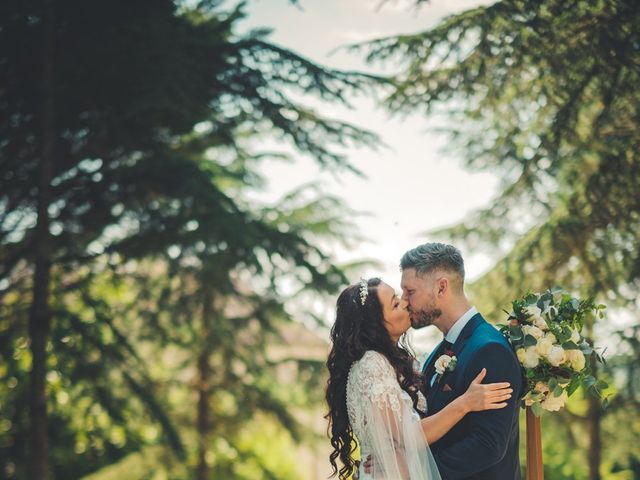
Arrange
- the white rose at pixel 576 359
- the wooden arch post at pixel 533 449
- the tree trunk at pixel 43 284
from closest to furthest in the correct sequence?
1. the white rose at pixel 576 359
2. the wooden arch post at pixel 533 449
3. the tree trunk at pixel 43 284

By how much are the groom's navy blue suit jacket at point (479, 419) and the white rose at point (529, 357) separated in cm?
7

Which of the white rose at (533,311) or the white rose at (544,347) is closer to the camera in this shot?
the white rose at (544,347)

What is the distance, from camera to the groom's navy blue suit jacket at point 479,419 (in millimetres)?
3559

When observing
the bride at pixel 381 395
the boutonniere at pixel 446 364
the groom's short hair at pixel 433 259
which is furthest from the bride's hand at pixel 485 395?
the groom's short hair at pixel 433 259

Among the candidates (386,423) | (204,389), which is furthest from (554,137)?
(204,389)

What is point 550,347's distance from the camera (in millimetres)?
3742

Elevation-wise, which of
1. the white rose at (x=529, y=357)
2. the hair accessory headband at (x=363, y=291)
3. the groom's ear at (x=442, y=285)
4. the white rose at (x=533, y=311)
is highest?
the hair accessory headband at (x=363, y=291)

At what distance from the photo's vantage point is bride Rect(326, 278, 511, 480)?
11.9 feet

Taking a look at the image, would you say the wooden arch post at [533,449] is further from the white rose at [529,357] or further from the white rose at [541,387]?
the white rose at [529,357]

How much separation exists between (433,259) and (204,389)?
911cm

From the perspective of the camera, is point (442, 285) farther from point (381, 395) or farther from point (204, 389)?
point (204, 389)

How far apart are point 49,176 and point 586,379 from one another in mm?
6068

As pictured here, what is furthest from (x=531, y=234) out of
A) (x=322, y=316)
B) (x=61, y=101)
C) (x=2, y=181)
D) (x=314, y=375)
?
(x=2, y=181)

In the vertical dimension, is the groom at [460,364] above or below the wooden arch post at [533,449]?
above
